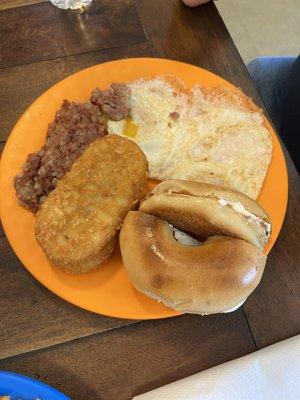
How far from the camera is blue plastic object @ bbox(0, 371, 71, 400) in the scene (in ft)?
2.64

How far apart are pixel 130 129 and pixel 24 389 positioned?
63 centimetres

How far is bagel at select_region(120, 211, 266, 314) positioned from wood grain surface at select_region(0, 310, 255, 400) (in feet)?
0.47

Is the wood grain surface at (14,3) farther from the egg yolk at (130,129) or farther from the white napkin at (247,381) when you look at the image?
the white napkin at (247,381)

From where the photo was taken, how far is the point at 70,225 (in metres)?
0.91

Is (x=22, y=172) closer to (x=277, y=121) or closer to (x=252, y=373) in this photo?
(x=252, y=373)

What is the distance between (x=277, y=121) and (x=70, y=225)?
0.84 metres

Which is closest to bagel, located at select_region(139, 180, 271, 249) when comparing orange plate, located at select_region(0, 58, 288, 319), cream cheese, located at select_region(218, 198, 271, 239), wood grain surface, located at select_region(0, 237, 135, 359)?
cream cheese, located at select_region(218, 198, 271, 239)

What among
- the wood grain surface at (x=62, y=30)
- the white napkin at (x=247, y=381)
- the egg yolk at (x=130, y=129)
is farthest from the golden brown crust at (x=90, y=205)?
the wood grain surface at (x=62, y=30)

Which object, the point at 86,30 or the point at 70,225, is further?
the point at 86,30

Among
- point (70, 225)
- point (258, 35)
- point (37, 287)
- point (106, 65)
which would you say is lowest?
point (258, 35)

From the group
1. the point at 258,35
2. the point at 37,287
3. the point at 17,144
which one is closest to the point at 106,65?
the point at 17,144

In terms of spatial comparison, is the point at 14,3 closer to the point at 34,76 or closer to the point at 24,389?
the point at 34,76

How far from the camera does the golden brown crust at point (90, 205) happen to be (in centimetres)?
90

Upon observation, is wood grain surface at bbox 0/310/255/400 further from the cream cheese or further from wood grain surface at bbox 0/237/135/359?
the cream cheese
